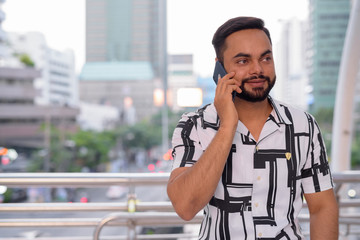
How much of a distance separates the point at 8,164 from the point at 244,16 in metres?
32.7

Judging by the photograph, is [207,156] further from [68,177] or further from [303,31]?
[303,31]

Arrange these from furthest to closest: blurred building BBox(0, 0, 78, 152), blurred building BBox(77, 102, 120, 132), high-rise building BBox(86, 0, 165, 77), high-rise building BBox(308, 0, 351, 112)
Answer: high-rise building BBox(86, 0, 165, 77) < blurred building BBox(77, 102, 120, 132) < blurred building BBox(0, 0, 78, 152) < high-rise building BBox(308, 0, 351, 112)

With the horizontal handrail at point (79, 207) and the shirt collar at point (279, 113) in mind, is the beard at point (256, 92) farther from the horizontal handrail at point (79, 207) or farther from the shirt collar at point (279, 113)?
the horizontal handrail at point (79, 207)

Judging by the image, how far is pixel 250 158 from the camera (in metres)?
1.00

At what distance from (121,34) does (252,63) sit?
48728 mm

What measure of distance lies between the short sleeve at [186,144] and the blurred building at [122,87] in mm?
46708

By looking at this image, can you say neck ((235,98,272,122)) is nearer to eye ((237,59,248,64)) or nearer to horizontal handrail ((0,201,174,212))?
eye ((237,59,248,64))

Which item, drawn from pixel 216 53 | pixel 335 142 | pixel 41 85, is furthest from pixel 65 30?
pixel 216 53

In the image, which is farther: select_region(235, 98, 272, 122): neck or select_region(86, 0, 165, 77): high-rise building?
select_region(86, 0, 165, 77): high-rise building

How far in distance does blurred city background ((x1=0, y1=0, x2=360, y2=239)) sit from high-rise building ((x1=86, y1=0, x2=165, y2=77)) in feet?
0.36

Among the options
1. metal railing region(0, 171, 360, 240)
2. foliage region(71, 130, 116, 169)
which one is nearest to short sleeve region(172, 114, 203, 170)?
metal railing region(0, 171, 360, 240)

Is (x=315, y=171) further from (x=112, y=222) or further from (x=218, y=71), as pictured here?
(x=112, y=222)

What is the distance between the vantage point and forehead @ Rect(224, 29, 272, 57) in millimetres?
996

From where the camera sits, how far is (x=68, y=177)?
6.57ft
